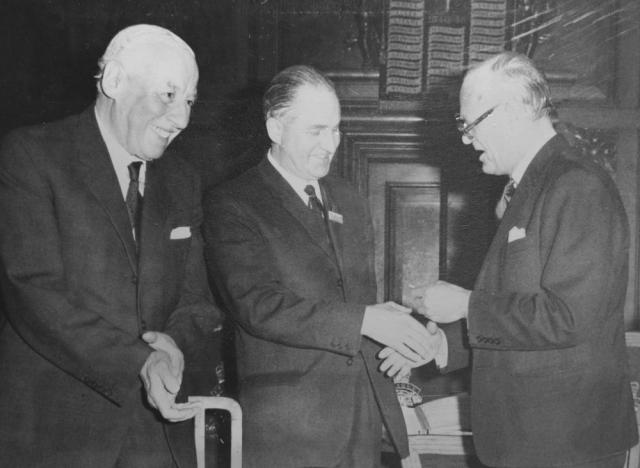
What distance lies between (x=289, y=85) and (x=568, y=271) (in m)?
1.07

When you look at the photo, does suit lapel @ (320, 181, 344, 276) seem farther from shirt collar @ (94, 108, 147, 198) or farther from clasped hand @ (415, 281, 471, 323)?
shirt collar @ (94, 108, 147, 198)

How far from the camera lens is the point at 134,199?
1.85 metres

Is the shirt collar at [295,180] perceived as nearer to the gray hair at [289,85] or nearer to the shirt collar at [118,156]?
the gray hair at [289,85]

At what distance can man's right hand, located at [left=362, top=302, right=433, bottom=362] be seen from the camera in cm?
200

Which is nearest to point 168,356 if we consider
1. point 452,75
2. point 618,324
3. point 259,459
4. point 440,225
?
point 259,459

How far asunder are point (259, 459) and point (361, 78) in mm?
2680

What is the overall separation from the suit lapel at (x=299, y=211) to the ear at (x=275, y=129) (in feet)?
0.40

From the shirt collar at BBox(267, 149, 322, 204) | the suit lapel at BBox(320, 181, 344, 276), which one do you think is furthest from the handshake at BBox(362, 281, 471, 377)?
the shirt collar at BBox(267, 149, 322, 204)

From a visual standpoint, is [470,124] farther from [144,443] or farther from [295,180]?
[144,443]

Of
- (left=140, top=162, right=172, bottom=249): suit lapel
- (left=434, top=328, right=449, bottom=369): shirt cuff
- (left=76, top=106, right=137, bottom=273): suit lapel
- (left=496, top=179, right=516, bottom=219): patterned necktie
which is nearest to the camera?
(left=76, top=106, right=137, bottom=273): suit lapel

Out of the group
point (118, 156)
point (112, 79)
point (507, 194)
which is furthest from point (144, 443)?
point (507, 194)

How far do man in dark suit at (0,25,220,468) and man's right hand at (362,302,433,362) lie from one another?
578 millimetres

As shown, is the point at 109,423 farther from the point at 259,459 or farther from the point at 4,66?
the point at 4,66

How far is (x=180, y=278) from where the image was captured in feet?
6.46
